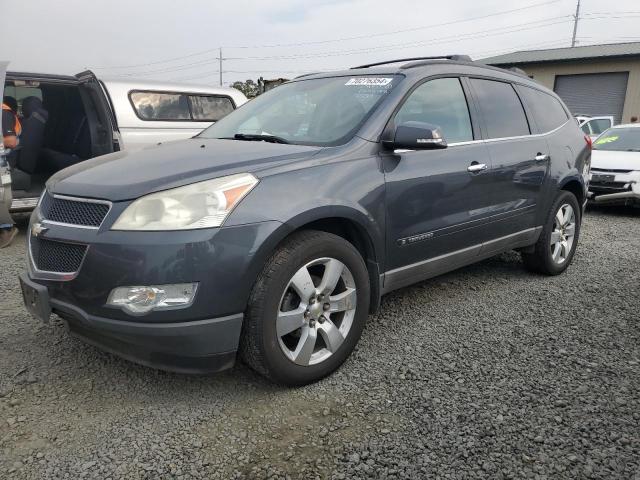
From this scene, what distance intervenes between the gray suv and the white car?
16.8 ft

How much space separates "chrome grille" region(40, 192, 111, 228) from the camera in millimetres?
2348

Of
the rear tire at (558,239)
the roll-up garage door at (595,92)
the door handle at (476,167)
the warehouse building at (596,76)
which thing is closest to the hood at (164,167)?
the door handle at (476,167)

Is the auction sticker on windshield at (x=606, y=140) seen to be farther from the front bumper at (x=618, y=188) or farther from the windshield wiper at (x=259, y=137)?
the windshield wiper at (x=259, y=137)

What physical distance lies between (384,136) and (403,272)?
2.77ft

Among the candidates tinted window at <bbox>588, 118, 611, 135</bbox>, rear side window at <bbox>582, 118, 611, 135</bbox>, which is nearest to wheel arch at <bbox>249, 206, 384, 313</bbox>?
rear side window at <bbox>582, 118, 611, 135</bbox>

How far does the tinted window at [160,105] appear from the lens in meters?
6.53

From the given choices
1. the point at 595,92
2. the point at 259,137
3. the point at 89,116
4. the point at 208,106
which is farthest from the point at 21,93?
the point at 595,92

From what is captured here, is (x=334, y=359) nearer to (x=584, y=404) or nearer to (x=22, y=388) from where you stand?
(x=584, y=404)

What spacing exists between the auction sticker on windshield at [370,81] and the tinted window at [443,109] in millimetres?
195

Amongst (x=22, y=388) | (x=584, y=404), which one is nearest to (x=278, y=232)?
(x=22, y=388)

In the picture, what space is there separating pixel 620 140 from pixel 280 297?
8919 mm

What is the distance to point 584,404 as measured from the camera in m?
2.54

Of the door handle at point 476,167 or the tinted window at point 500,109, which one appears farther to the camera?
the tinted window at point 500,109

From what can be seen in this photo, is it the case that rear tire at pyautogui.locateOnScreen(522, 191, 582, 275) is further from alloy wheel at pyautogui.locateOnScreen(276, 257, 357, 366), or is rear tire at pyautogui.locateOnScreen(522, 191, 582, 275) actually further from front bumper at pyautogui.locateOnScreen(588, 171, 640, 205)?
front bumper at pyautogui.locateOnScreen(588, 171, 640, 205)
